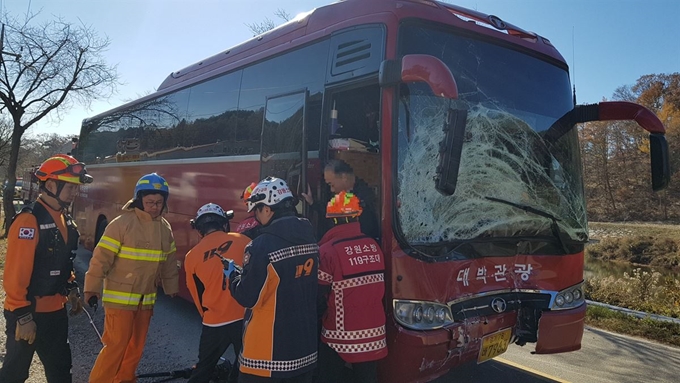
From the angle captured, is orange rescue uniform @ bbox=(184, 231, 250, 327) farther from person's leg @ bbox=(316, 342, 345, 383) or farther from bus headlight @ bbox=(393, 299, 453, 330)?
bus headlight @ bbox=(393, 299, 453, 330)

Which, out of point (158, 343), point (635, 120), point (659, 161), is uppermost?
point (635, 120)

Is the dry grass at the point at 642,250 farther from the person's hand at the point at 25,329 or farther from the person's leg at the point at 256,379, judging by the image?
the person's hand at the point at 25,329

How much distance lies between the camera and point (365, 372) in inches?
126

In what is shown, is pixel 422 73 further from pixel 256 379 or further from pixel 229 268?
pixel 256 379

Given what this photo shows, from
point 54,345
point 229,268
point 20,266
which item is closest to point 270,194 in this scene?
point 229,268

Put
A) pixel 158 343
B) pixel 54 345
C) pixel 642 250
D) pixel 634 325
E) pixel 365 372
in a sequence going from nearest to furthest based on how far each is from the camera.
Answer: pixel 365 372 → pixel 54 345 → pixel 158 343 → pixel 634 325 → pixel 642 250

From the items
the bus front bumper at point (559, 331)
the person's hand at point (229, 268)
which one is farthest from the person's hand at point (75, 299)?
the bus front bumper at point (559, 331)

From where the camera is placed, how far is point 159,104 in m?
7.55

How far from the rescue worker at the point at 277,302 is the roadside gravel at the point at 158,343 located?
2.27m

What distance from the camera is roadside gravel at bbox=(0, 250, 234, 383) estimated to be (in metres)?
4.69

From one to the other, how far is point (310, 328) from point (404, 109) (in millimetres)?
1740

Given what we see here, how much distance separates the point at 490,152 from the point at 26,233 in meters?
3.61

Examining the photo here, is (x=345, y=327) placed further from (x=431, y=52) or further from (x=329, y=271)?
(x=431, y=52)

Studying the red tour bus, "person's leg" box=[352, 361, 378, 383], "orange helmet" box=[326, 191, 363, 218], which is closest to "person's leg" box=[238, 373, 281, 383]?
"person's leg" box=[352, 361, 378, 383]
